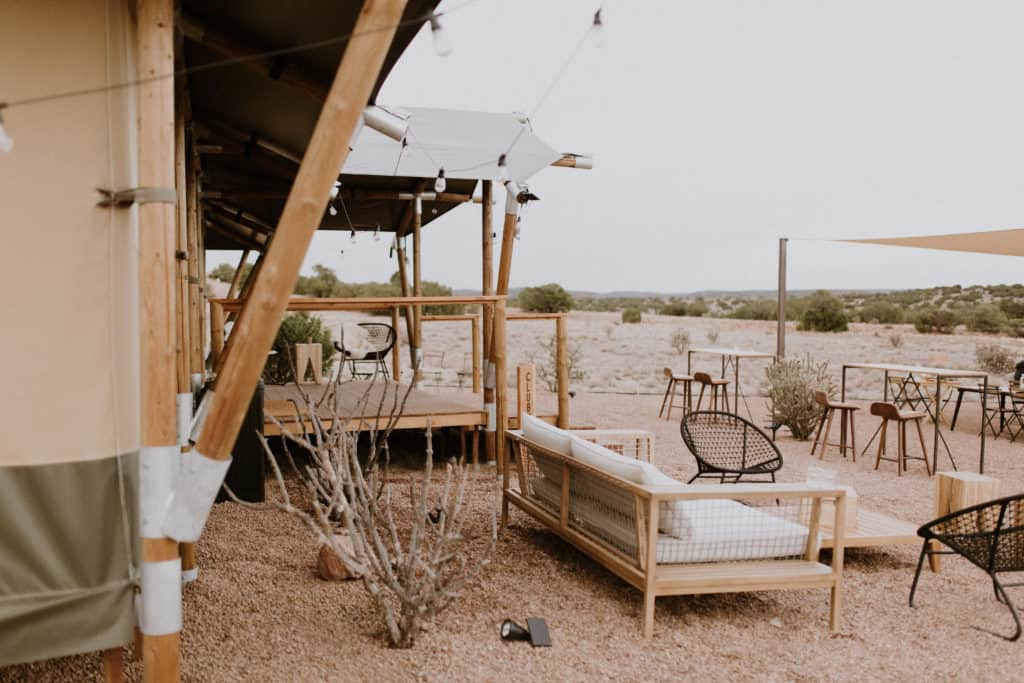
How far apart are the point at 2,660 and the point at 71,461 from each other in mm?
661

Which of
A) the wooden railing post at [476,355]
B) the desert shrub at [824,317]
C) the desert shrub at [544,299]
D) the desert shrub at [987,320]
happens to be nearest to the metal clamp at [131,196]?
the wooden railing post at [476,355]

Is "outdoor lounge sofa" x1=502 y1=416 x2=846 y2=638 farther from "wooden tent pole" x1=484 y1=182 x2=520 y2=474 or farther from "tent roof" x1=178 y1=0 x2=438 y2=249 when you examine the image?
"wooden tent pole" x1=484 y1=182 x2=520 y2=474

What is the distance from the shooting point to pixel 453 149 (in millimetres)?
7734

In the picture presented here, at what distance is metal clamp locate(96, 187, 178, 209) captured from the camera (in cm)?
264

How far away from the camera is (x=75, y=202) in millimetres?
2629

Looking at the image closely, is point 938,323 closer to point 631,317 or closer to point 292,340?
point 631,317

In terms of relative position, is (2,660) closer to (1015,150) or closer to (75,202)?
(75,202)

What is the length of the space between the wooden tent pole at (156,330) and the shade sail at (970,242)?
9.62m

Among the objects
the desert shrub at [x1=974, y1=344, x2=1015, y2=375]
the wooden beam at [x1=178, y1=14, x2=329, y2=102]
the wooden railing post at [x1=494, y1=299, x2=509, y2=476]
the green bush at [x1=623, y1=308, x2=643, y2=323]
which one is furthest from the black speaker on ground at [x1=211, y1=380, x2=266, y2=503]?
the green bush at [x1=623, y1=308, x2=643, y2=323]

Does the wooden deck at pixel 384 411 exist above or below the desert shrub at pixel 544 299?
below

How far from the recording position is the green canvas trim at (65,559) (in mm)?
2605

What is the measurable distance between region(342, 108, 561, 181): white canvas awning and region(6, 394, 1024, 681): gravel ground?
12.9ft

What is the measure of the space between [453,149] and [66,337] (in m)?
5.49

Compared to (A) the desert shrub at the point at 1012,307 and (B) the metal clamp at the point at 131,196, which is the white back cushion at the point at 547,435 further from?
(A) the desert shrub at the point at 1012,307
